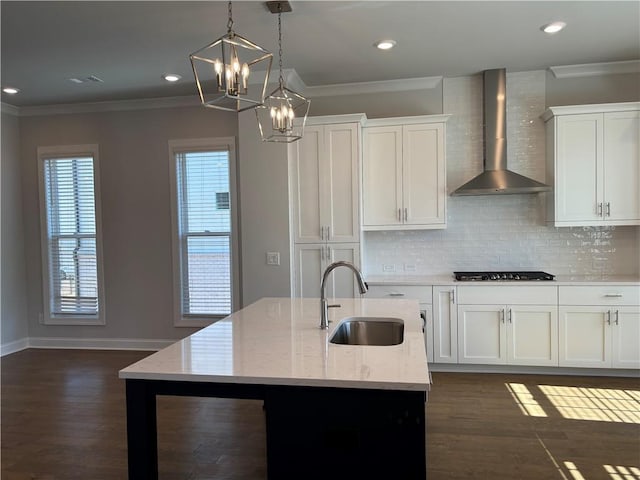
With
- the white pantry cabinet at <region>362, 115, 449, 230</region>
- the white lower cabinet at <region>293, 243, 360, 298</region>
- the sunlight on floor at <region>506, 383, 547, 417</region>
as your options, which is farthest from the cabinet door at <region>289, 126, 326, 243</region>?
the sunlight on floor at <region>506, 383, 547, 417</region>

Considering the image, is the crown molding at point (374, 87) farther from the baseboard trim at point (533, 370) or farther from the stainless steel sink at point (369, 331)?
the stainless steel sink at point (369, 331)

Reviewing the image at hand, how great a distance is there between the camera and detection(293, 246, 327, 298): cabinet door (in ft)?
14.2

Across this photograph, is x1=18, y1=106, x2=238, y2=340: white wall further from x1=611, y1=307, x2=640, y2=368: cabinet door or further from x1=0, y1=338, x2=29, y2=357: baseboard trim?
x1=611, y1=307, x2=640, y2=368: cabinet door

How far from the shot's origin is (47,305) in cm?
553

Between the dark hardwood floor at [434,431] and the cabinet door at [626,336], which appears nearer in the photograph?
the dark hardwood floor at [434,431]

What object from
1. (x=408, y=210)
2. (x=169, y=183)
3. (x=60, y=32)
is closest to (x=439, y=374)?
(x=408, y=210)

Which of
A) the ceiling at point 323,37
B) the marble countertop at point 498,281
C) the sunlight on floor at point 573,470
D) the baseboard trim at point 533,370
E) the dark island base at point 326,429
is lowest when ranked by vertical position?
the sunlight on floor at point 573,470

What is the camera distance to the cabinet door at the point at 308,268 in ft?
14.2

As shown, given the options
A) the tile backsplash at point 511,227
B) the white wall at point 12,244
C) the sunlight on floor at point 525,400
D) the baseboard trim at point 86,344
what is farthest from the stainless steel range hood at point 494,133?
the white wall at point 12,244

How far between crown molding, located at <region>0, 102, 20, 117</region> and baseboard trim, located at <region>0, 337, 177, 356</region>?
268cm

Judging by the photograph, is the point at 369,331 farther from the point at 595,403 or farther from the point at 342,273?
the point at 595,403

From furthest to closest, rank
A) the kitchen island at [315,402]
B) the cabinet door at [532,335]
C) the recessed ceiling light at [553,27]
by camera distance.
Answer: the cabinet door at [532,335] → the recessed ceiling light at [553,27] → the kitchen island at [315,402]

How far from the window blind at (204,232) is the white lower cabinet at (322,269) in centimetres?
115

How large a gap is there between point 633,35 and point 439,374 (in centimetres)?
322
